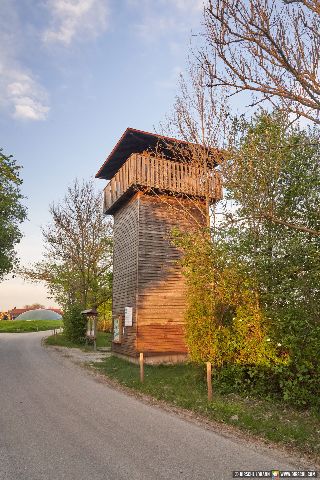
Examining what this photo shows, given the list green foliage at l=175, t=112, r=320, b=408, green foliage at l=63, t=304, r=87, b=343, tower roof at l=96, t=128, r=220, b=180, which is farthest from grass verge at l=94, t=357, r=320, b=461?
green foliage at l=63, t=304, r=87, b=343

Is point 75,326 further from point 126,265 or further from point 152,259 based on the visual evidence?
point 152,259

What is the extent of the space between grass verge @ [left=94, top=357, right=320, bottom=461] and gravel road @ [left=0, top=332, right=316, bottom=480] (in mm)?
740

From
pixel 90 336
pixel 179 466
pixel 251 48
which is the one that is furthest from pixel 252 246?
pixel 90 336

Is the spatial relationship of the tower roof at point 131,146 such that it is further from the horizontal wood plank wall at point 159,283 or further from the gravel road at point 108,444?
the gravel road at point 108,444

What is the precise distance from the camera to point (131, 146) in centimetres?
2061

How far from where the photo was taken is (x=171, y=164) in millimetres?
18000

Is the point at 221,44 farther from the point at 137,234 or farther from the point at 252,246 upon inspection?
the point at 137,234

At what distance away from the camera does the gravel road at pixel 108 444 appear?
556 cm

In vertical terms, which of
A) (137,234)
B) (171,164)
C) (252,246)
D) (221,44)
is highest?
(171,164)

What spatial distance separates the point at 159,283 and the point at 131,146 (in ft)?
26.0

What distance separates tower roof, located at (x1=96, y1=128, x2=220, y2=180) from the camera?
18.7 meters

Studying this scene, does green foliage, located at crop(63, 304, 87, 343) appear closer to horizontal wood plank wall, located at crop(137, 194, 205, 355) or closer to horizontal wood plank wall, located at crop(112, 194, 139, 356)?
horizontal wood plank wall, located at crop(112, 194, 139, 356)

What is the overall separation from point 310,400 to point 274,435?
8.21ft

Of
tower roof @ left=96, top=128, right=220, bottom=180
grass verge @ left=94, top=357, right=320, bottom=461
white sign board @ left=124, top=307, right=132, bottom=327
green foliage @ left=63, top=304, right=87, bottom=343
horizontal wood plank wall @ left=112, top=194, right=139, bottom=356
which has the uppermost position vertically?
tower roof @ left=96, top=128, right=220, bottom=180
